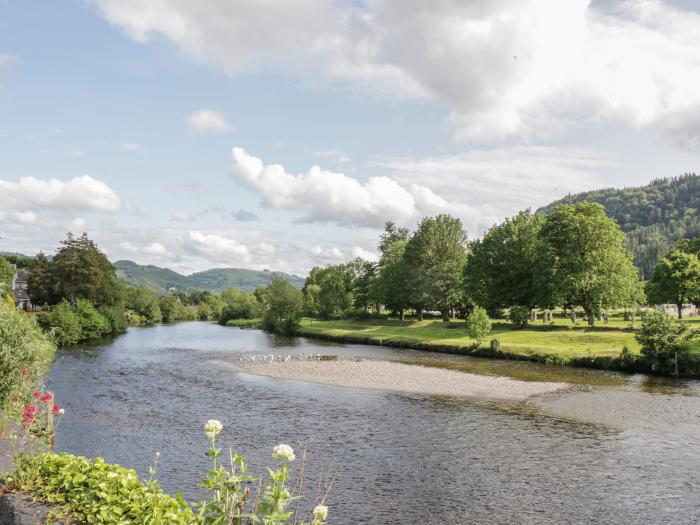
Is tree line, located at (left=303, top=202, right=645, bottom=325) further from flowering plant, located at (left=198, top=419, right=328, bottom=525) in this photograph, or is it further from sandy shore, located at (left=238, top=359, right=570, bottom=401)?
flowering plant, located at (left=198, top=419, right=328, bottom=525)

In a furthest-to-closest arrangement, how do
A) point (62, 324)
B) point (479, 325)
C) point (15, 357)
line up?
point (62, 324) → point (479, 325) → point (15, 357)

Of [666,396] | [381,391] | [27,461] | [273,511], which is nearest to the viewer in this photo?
[273,511]

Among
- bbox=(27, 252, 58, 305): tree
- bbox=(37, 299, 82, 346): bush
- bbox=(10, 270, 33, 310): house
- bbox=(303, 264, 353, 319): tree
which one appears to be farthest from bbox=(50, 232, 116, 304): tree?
bbox=(10, 270, 33, 310): house

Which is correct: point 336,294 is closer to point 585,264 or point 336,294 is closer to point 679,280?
point 585,264

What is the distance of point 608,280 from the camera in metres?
71.8

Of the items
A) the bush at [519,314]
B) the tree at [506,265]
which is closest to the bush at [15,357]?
the bush at [519,314]

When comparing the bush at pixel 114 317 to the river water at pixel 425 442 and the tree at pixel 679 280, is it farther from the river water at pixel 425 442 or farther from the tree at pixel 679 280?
the tree at pixel 679 280

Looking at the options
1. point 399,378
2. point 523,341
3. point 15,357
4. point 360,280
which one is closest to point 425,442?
point 15,357

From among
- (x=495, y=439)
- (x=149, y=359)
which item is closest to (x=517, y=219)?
(x=149, y=359)

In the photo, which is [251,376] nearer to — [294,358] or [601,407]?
[294,358]

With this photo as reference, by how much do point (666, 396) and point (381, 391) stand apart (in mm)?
20999

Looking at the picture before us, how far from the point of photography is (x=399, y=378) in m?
48.7

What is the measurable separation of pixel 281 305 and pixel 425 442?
9452 centimetres

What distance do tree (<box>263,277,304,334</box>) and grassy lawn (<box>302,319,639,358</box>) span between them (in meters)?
14.2
